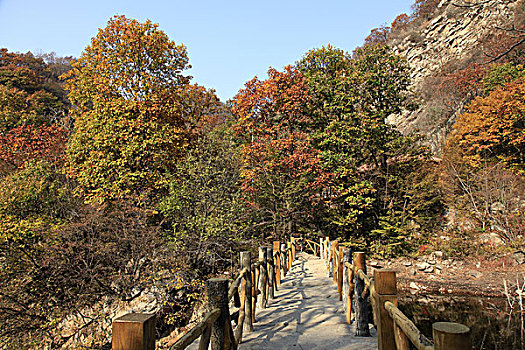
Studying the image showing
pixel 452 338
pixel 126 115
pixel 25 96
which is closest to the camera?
pixel 452 338

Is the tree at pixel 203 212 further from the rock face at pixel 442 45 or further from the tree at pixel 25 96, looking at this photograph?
the rock face at pixel 442 45

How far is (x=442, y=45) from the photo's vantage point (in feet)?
108

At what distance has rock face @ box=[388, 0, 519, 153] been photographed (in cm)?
2669

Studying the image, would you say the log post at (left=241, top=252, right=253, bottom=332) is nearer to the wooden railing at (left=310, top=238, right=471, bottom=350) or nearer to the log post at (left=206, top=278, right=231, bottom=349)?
the log post at (left=206, top=278, right=231, bottom=349)

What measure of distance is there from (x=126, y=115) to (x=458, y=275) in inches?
641

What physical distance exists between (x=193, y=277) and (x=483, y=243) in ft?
44.3

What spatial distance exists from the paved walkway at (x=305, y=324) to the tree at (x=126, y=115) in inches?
298

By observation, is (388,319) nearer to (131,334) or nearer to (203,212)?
(131,334)

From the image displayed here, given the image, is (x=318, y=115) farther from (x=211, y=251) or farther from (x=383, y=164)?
(x=211, y=251)

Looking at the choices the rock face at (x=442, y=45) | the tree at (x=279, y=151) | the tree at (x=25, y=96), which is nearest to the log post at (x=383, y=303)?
the tree at (x=279, y=151)

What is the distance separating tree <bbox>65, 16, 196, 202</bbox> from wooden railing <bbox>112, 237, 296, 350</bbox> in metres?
7.53

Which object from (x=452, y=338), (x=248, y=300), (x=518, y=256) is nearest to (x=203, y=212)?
(x=248, y=300)

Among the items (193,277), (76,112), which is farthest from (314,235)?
(76,112)

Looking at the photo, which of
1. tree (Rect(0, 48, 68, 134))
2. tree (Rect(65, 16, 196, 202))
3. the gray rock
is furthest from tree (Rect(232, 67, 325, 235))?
tree (Rect(0, 48, 68, 134))
